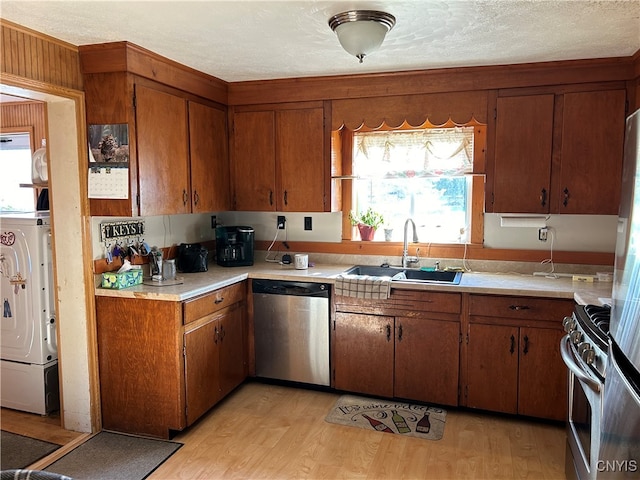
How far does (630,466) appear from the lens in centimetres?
128

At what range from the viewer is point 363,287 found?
3.21 metres

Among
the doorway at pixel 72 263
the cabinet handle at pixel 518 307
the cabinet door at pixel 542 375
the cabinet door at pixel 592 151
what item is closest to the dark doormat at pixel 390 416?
the cabinet door at pixel 542 375

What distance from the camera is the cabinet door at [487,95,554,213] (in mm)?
3146

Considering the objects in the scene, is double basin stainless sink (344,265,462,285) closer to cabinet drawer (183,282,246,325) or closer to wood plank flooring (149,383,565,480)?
cabinet drawer (183,282,246,325)

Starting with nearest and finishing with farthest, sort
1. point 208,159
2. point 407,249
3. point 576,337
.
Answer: point 576,337 → point 208,159 → point 407,249

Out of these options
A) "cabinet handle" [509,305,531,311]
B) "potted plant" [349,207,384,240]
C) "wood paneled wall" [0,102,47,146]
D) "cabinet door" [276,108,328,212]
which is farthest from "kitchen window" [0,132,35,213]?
"cabinet handle" [509,305,531,311]

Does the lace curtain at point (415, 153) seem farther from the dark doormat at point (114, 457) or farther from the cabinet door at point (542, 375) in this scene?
the dark doormat at point (114, 457)

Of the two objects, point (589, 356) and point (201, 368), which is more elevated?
point (589, 356)

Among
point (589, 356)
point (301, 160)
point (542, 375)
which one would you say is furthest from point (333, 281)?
point (589, 356)

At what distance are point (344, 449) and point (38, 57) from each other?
267 centimetres

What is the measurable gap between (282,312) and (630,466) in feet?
8.05

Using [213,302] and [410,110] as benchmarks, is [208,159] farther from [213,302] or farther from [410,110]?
[410,110]

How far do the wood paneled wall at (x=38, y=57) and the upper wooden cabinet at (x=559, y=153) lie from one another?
2.64 m

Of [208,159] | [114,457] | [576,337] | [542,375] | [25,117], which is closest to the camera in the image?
[576,337]
